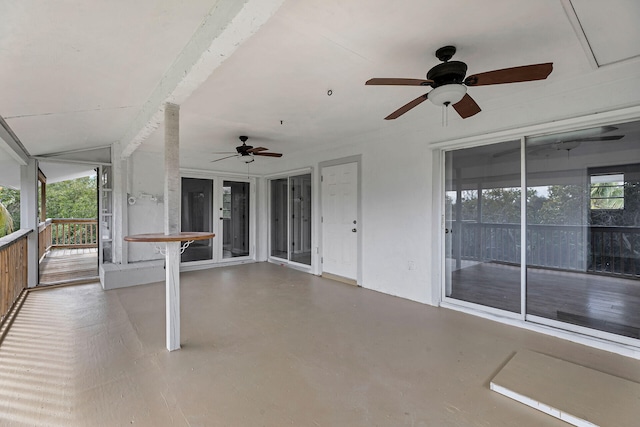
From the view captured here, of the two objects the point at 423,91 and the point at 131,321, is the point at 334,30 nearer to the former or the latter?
the point at 423,91

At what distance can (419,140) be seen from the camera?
3844 mm

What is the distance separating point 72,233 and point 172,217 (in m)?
8.13

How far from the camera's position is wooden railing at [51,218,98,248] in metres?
8.14

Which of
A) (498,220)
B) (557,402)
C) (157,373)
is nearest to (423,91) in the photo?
(498,220)

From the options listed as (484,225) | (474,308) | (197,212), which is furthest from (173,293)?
(197,212)

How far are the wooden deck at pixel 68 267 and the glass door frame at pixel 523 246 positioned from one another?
549 cm

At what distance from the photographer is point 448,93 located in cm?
208

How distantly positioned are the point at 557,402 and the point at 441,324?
1317mm

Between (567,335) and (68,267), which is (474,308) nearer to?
(567,335)

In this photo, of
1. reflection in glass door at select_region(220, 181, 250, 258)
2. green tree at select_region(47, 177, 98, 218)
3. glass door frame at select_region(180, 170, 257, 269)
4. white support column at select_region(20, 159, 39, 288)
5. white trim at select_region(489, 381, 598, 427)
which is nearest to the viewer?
white trim at select_region(489, 381, 598, 427)

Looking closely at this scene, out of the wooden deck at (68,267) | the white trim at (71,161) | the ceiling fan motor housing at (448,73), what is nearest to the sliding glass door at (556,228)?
the ceiling fan motor housing at (448,73)

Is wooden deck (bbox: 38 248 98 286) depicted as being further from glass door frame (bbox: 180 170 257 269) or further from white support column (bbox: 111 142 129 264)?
glass door frame (bbox: 180 170 257 269)

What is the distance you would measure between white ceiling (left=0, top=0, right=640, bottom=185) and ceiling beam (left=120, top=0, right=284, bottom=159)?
0.02 meters

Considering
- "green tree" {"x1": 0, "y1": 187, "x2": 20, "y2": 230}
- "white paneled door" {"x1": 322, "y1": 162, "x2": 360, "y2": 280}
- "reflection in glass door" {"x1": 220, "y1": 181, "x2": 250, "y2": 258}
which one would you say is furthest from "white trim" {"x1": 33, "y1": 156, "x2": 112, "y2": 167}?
"green tree" {"x1": 0, "y1": 187, "x2": 20, "y2": 230}
